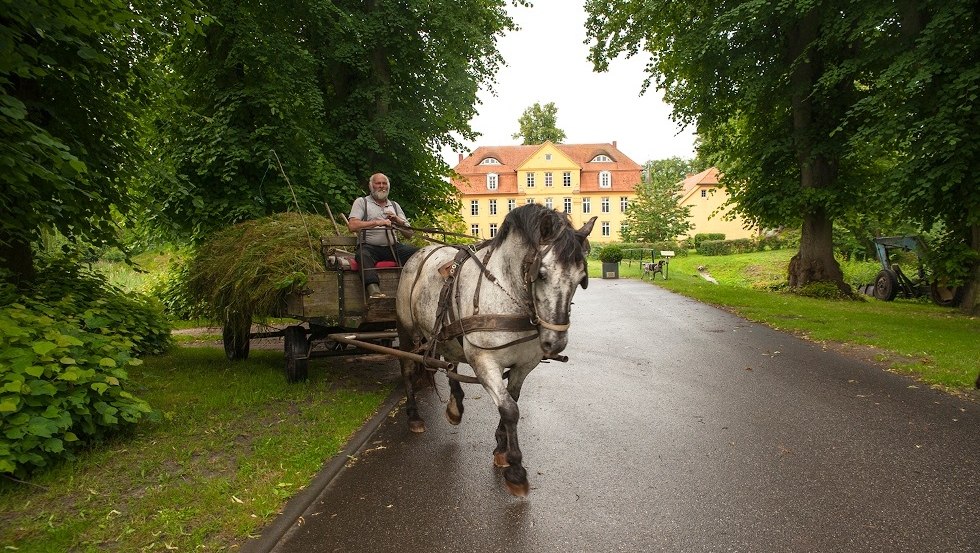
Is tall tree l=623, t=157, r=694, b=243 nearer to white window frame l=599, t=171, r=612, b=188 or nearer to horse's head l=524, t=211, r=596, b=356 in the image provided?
white window frame l=599, t=171, r=612, b=188

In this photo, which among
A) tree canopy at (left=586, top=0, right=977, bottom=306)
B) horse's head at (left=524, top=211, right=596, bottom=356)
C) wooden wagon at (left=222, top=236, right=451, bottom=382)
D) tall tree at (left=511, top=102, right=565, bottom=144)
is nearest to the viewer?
horse's head at (left=524, top=211, right=596, bottom=356)

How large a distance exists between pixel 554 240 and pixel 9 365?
3744 millimetres

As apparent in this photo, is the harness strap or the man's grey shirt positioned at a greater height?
the man's grey shirt

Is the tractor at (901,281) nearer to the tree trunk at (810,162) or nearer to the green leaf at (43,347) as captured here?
the tree trunk at (810,162)

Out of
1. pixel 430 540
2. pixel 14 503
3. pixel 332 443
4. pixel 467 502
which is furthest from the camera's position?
pixel 332 443

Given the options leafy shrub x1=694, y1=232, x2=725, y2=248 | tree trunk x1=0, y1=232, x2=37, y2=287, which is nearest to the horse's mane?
tree trunk x1=0, y1=232, x2=37, y2=287

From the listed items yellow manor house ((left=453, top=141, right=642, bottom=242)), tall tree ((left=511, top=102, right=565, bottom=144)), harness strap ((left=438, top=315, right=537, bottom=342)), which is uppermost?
tall tree ((left=511, top=102, right=565, bottom=144))

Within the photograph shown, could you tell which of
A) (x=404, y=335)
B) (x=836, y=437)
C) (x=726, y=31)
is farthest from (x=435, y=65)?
(x=836, y=437)

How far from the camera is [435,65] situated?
1193cm

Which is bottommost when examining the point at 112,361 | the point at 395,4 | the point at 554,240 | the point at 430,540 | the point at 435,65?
the point at 430,540

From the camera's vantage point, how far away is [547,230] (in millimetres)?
3314

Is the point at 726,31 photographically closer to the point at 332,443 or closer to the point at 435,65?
the point at 435,65

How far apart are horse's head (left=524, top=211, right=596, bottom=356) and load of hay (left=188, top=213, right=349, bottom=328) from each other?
10.1ft

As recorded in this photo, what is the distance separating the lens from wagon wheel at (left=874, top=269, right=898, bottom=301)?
618 inches
